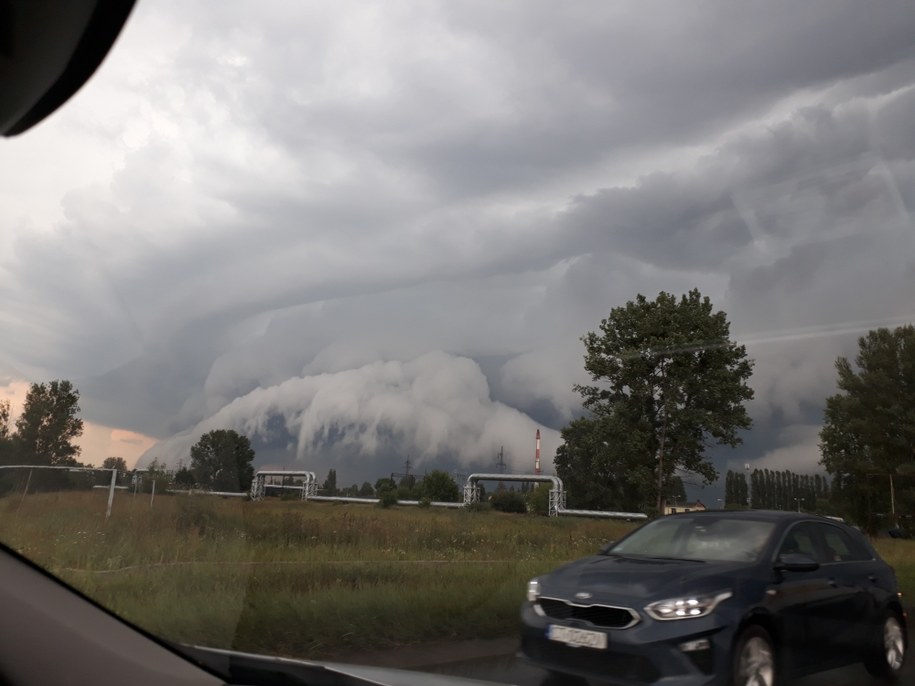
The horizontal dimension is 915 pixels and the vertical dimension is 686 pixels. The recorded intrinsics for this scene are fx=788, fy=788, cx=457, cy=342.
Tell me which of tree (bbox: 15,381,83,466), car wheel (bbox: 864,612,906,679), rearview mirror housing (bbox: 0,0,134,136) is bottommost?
car wheel (bbox: 864,612,906,679)

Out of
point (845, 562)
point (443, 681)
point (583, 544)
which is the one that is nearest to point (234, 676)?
point (443, 681)

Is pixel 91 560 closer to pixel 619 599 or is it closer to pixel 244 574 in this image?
pixel 244 574

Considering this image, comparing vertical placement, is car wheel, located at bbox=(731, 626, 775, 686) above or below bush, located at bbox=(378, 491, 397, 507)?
below

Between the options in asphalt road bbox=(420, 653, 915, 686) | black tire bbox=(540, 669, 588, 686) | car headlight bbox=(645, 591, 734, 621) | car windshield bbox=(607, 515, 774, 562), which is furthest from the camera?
car windshield bbox=(607, 515, 774, 562)

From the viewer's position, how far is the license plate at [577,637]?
238 inches

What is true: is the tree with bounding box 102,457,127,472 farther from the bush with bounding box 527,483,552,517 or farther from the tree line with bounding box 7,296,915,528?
the bush with bounding box 527,483,552,517

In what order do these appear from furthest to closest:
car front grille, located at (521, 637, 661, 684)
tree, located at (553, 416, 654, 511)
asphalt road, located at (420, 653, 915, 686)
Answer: tree, located at (553, 416, 654, 511)
asphalt road, located at (420, 653, 915, 686)
car front grille, located at (521, 637, 661, 684)

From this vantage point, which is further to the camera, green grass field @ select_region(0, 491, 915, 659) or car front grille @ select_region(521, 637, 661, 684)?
car front grille @ select_region(521, 637, 661, 684)

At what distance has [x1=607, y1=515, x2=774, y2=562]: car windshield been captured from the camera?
6891 millimetres

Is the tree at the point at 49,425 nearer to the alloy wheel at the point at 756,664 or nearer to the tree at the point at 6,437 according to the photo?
the tree at the point at 6,437

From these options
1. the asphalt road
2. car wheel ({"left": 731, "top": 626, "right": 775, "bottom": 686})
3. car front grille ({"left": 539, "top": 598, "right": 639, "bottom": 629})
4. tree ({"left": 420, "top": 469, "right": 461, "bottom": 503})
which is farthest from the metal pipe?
car wheel ({"left": 731, "top": 626, "right": 775, "bottom": 686})

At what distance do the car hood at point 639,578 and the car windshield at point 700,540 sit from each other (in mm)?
246

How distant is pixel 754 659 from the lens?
6.01 meters

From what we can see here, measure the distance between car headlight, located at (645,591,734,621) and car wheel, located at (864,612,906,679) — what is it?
263cm
